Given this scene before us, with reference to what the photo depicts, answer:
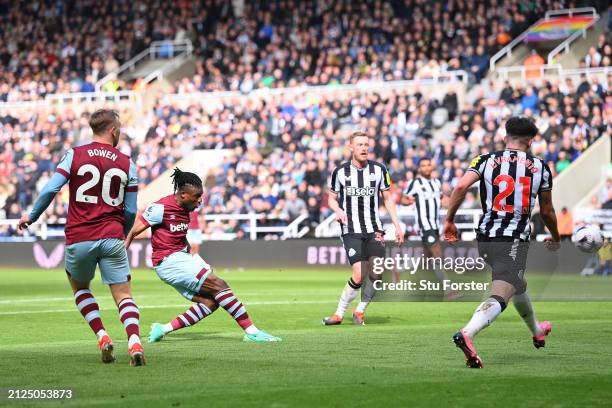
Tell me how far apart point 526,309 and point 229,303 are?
296 cm

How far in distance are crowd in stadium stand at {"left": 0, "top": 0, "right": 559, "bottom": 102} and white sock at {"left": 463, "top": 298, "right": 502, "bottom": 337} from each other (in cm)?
2596

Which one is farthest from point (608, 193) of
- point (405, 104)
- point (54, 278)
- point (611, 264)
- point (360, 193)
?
point (360, 193)

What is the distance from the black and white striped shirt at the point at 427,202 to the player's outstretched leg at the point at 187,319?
8.13 metres

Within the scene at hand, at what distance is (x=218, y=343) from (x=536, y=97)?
71.7 ft

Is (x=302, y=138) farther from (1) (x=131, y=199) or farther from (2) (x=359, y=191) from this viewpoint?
(1) (x=131, y=199)

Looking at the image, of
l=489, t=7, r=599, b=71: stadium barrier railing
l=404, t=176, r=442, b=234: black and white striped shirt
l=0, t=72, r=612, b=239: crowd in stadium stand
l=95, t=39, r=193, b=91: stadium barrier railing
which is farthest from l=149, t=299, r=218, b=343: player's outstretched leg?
l=95, t=39, r=193, b=91: stadium barrier railing

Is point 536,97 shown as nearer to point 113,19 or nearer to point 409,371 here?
point 113,19

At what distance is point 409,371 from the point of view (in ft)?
31.8

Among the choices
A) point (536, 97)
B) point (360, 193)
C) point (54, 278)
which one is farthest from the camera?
point (536, 97)

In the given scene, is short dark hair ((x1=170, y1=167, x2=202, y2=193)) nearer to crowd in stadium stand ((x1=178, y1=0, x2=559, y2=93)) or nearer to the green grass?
the green grass

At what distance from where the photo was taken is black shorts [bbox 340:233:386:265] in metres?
15.0

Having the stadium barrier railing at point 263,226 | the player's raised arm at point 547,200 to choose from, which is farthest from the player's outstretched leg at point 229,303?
the stadium barrier railing at point 263,226

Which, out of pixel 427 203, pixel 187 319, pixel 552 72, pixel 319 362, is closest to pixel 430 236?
pixel 427 203

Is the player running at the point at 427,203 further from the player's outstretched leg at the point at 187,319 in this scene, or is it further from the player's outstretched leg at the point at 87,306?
the player's outstretched leg at the point at 87,306
